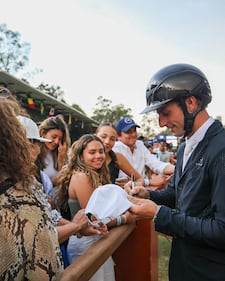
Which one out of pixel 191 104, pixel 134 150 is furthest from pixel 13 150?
pixel 134 150

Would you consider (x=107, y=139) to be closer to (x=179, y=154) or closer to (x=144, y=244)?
(x=144, y=244)

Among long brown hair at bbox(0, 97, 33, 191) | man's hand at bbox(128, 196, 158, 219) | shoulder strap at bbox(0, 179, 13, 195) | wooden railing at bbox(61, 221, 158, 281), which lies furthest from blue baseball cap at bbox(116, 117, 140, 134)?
shoulder strap at bbox(0, 179, 13, 195)

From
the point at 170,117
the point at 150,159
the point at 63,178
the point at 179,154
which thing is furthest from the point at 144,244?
the point at 150,159

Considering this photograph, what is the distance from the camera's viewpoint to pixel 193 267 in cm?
187

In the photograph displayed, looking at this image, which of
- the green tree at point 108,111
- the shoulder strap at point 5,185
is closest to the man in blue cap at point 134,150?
the shoulder strap at point 5,185

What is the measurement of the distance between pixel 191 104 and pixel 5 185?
1217 millimetres

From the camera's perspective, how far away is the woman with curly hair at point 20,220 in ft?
3.89

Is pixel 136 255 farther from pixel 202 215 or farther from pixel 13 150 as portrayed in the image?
pixel 13 150

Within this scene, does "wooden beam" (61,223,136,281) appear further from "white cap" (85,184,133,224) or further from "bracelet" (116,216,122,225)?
"white cap" (85,184,133,224)

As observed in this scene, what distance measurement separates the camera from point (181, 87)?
6.51 feet

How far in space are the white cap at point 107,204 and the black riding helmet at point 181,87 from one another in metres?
0.59

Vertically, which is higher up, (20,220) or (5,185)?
(5,185)

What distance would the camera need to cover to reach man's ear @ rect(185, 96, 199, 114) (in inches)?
78.2

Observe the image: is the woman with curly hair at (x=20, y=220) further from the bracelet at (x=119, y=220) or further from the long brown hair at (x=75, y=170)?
the long brown hair at (x=75, y=170)
